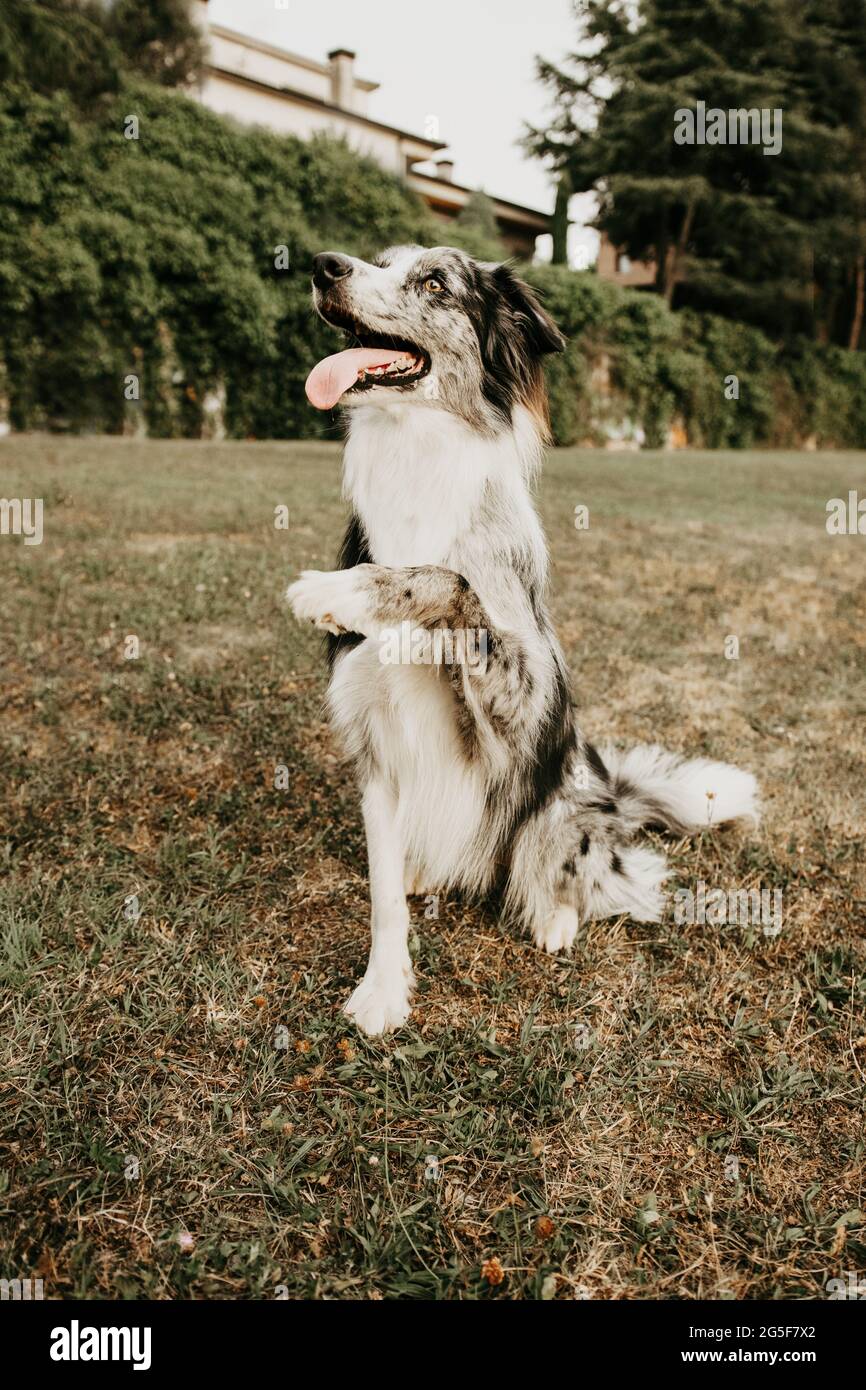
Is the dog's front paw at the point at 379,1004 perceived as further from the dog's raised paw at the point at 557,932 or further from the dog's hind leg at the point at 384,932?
the dog's raised paw at the point at 557,932

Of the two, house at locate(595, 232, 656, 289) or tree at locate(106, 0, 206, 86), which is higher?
house at locate(595, 232, 656, 289)

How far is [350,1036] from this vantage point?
7.66 ft

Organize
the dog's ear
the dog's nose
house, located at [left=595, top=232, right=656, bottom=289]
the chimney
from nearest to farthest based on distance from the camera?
the dog's nose, the dog's ear, the chimney, house, located at [left=595, top=232, right=656, bottom=289]

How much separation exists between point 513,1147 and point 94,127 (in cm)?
1699

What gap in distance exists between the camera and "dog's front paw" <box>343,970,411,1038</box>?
7.75 feet

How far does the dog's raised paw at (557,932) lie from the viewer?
2.76 metres

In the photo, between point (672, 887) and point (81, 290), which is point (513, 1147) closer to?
point (672, 887)

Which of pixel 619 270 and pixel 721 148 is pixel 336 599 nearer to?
pixel 721 148

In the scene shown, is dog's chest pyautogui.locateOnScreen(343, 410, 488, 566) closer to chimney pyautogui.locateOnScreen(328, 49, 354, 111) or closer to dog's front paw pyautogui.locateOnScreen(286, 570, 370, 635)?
dog's front paw pyautogui.locateOnScreen(286, 570, 370, 635)

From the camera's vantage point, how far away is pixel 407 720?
2473mm

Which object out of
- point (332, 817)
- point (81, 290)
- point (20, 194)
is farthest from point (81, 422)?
point (332, 817)

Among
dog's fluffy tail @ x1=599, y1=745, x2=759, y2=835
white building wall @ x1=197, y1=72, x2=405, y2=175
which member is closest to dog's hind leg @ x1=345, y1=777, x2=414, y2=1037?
dog's fluffy tail @ x1=599, y1=745, x2=759, y2=835

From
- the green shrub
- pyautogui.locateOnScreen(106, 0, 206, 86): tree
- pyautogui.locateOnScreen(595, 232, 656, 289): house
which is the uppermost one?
pyautogui.locateOnScreen(595, 232, 656, 289): house

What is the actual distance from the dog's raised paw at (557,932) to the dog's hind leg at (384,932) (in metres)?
0.44
